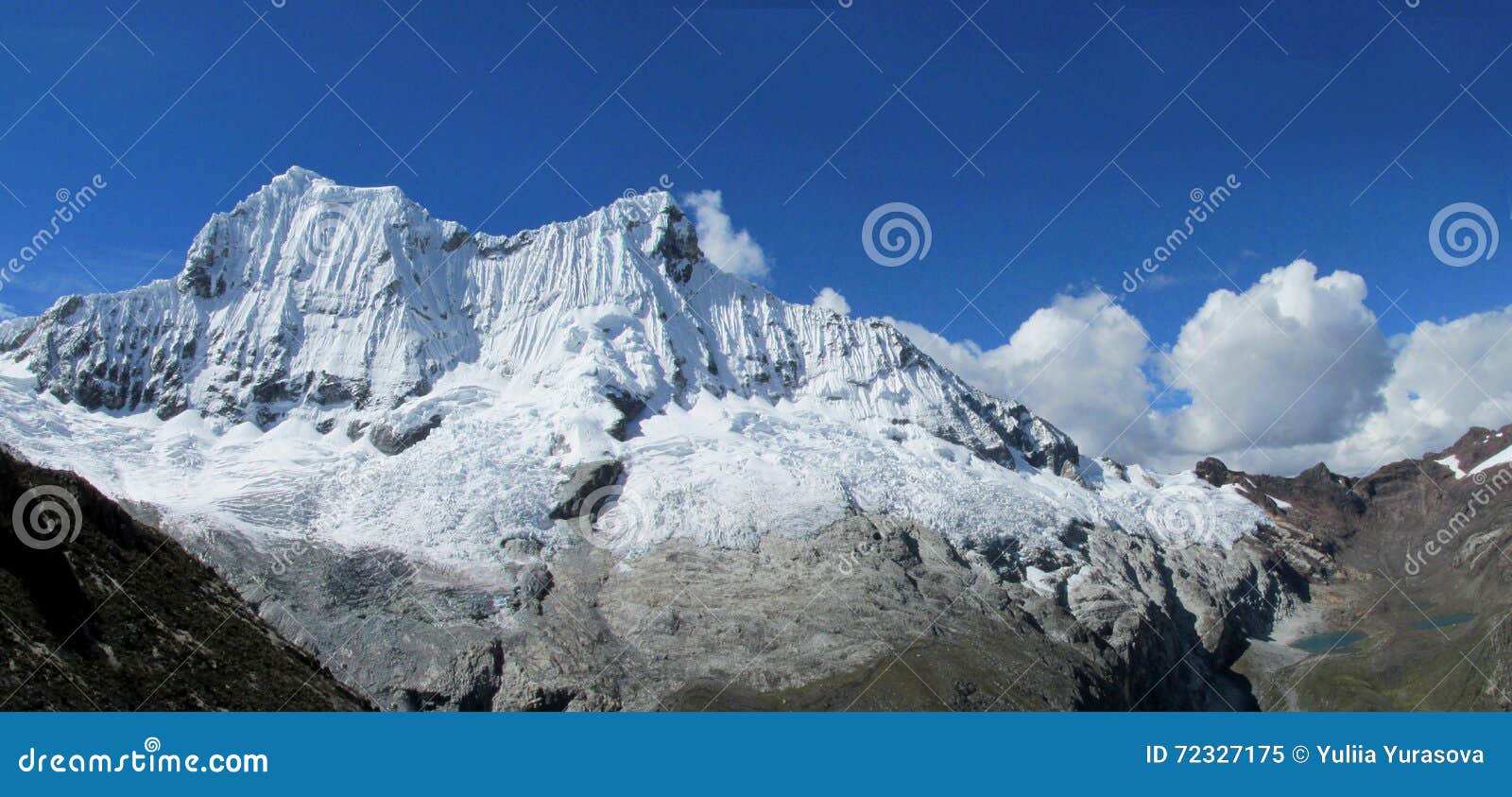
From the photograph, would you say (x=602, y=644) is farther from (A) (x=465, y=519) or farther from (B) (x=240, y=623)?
(B) (x=240, y=623)

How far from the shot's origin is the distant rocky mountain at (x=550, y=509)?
106 meters

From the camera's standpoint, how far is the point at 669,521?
444ft

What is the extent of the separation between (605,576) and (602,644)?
15.3m

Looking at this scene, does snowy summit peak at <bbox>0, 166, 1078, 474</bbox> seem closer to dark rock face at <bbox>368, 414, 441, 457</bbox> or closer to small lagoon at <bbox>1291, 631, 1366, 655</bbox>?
dark rock face at <bbox>368, 414, 441, 457</bbox>

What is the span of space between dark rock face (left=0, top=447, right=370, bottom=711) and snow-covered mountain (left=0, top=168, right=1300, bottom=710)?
52.6 metres

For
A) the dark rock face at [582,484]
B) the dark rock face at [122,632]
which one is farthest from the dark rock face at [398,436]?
the dark rock face at [122,632]

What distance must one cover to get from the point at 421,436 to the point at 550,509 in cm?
3054

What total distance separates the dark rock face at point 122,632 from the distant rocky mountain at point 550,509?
50171 millimetres

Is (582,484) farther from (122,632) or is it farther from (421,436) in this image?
(122,632)

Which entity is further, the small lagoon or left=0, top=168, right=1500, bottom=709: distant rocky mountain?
the small lagoon

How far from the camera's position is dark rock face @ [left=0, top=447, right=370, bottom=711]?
35.0 meters

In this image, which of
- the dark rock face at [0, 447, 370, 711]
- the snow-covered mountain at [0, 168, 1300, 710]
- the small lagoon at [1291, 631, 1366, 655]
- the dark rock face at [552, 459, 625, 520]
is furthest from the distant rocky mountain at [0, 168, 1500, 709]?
the dark rock face at [0, 447, 370, 711]

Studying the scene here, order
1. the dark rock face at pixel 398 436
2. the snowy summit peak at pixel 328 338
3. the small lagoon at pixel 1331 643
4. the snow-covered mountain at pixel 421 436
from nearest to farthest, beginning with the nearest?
the snow-covered mountain at pixel 421 436 < the dark rock face at pixel 398 436 < the snowy summit peak at pixel 328 338 < the small lagoon at pixel 1331 643

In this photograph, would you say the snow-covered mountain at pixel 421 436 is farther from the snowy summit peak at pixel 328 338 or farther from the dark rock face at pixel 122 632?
the dark rock face at pixel 122 632
